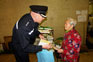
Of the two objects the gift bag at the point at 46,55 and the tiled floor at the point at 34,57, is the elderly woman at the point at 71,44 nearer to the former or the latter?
the gift bag at the point at 46,55

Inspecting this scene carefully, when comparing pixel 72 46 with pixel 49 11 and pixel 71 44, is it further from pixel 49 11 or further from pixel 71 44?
pixel 49 11

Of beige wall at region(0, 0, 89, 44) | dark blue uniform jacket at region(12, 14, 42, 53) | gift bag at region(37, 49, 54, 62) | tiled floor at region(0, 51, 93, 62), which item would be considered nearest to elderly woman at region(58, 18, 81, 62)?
gift bag at region(37, 49, 54, 62)

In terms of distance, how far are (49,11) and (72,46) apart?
5.98 feet

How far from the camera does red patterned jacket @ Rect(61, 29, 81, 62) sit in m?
1.53

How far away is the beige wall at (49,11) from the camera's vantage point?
295 centimetres

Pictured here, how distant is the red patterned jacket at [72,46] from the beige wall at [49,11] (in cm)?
160

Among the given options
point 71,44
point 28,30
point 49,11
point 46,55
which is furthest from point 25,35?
point 49,11

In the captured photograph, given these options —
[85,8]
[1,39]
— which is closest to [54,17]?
[85,8]

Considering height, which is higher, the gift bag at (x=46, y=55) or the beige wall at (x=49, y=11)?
the beige wall at (x=49, y=11)

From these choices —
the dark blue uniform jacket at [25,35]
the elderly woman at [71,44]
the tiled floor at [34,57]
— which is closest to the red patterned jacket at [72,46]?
the elderly woman at [71,44]

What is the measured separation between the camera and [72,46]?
1.53 metres

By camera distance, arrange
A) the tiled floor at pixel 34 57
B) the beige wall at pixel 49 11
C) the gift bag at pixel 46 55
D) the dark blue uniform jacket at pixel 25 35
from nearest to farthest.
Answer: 1. the dark blue uniform jacket at pixel 25 35
2. the gift bag at pixel 46 55
3. the tiled floor at pixel 34 57
4. the beige wall at pixel 49 11

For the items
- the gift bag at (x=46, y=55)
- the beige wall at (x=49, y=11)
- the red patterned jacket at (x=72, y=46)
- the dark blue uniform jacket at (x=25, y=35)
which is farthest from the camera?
the beige wall at (x=49, y=11)

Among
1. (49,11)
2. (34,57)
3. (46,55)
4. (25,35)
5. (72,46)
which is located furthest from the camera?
(49,11)
